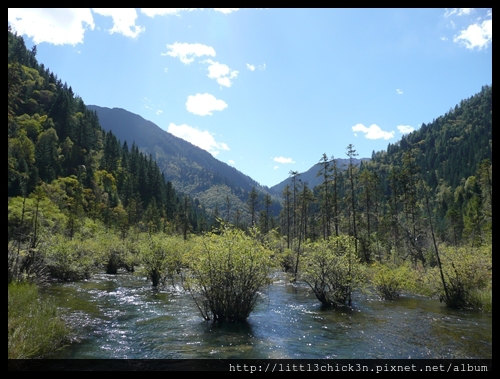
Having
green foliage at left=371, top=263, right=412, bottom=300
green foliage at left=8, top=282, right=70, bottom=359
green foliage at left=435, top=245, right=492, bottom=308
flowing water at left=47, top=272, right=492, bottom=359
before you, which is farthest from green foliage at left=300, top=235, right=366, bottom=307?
green foliage at left=8, top=282, right=70, bottom=359

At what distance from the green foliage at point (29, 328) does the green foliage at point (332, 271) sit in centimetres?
1272

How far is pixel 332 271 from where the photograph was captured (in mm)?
18203

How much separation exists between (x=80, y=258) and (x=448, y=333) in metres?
28.3

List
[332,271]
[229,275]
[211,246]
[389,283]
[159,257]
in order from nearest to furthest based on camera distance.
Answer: [229,275], [211,246], [332,271], [389,283], [159,257]

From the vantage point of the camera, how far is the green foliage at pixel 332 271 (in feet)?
59.5

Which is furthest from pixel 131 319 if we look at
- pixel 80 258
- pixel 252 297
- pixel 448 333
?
pixel 80 258

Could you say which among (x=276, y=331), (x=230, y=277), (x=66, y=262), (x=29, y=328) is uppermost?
(x=230, y=277)

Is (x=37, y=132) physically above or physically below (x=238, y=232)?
above

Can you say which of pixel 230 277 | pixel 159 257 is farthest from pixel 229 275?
pixel 159 257

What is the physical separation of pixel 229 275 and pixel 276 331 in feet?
9.87

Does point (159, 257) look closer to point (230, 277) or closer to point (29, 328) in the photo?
point (230, 277)

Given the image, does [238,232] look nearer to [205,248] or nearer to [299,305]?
[205,248]

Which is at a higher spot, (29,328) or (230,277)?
(230,277)
